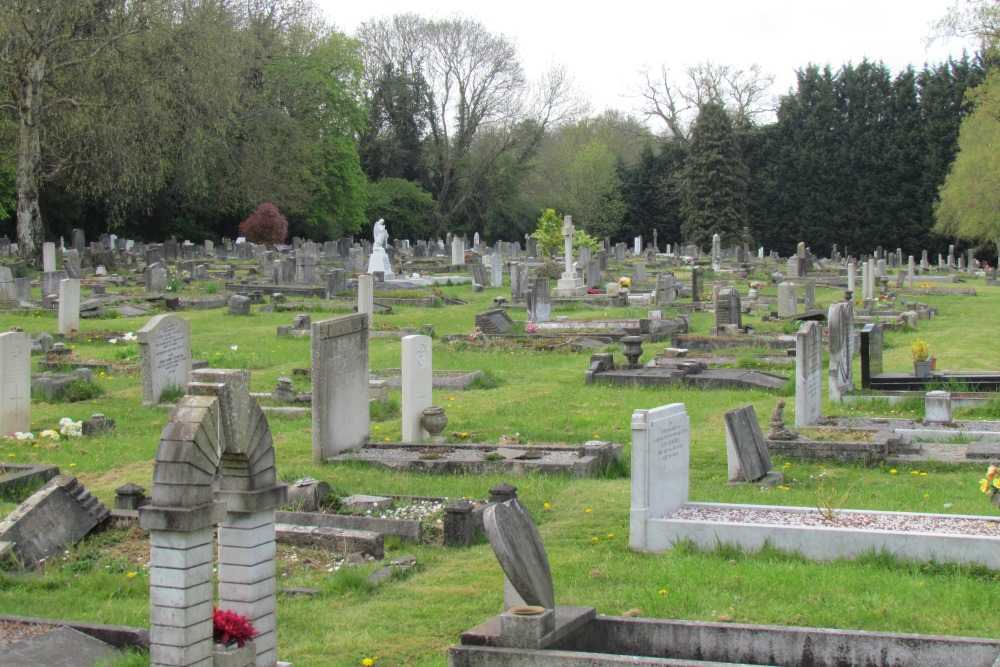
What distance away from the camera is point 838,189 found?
70.0 meters

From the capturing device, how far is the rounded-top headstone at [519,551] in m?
5.96

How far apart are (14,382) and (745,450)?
8.44 m

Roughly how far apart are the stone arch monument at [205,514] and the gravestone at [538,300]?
1943 cm

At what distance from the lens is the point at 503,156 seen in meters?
70.3

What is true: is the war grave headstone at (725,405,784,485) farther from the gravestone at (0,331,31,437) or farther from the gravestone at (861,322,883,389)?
the gravestone at (0,331,31,437)

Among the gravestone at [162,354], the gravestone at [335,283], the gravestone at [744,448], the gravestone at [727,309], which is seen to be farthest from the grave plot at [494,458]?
the gravestone at [335,283]

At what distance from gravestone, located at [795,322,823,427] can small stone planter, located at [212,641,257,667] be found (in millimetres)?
9020

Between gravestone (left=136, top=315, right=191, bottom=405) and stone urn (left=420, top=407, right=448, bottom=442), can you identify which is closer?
stone urn (left=420, top=407, right=448, bottom=442)

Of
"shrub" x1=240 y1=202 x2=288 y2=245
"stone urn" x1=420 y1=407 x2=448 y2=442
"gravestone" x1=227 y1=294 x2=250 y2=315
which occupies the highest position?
"shrub" x1=240 y1=202 x2=288 y2=245

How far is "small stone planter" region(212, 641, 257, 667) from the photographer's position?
5.65m

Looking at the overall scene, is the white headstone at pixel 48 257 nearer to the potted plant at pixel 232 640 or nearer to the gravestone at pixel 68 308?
the gravestone at pixel 68 308

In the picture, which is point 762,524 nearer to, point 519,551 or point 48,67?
point 519,551

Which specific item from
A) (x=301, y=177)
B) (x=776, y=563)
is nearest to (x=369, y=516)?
(x=776, y=563)

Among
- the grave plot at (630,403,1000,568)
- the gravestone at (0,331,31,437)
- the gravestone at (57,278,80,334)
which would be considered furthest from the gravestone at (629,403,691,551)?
the gravestone at (57,278,80,334)
